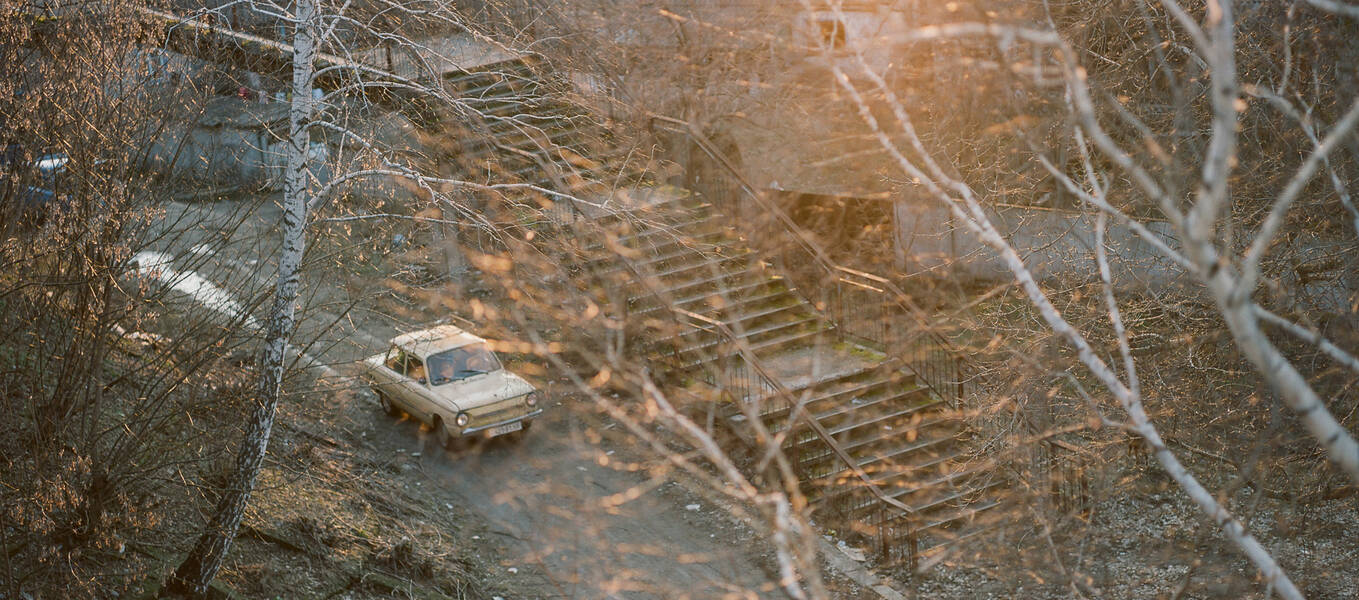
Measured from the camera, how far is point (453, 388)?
41.4ft

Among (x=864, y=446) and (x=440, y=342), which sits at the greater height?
(x=864, y=446)

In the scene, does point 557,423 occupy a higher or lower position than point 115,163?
lower

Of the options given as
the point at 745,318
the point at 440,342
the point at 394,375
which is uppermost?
the point at 745,318

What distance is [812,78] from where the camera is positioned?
18.4 meters

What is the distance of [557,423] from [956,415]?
4755 millimetres

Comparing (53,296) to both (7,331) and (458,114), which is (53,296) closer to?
(7,331)

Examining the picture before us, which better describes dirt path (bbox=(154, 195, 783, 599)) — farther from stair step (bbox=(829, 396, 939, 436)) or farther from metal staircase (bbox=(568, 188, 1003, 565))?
stair step (bbox=(829, 396, 939, 436))

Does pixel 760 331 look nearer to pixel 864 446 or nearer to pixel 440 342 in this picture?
pixel 864 446

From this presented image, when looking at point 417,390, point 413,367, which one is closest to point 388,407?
point 413,367

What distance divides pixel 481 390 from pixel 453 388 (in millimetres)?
347

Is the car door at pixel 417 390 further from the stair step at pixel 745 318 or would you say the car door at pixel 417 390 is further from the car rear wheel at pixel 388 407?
the stair step at pixel 745 318

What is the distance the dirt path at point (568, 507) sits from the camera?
32.7 ft

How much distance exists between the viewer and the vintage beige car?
40.3 ft

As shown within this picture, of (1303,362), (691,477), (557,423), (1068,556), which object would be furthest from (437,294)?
(1303,362)
